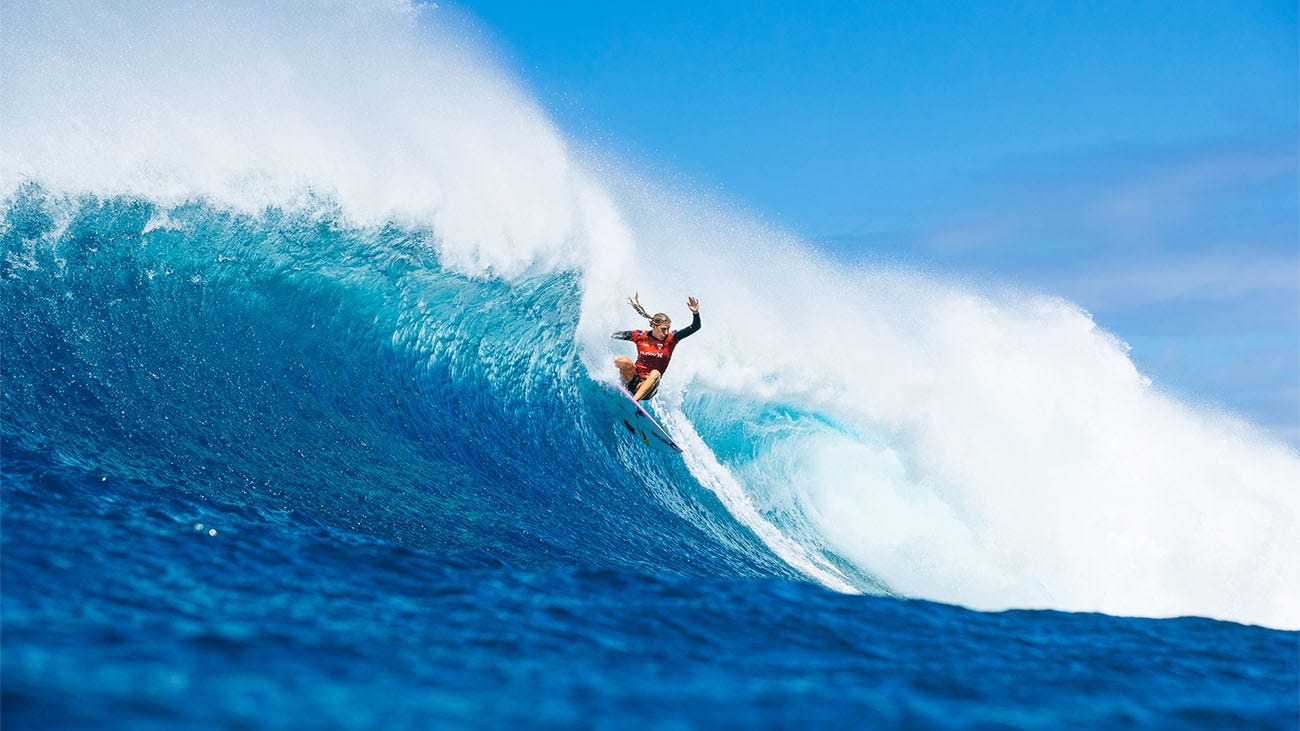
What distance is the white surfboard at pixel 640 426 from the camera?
10.7 meters

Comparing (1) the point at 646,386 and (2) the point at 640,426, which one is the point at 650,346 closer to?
(1) the point at 646,386

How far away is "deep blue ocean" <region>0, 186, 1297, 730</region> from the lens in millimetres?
3533

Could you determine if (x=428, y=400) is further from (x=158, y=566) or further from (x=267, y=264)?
(x=158, y=566)

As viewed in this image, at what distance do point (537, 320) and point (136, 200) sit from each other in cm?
441

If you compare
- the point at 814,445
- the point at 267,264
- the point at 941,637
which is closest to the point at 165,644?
the point at 941,637

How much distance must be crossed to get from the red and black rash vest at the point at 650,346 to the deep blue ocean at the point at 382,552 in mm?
699

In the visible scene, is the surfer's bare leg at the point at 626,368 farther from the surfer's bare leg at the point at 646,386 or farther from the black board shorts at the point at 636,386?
the surfer's bare leg at the point at 646,386

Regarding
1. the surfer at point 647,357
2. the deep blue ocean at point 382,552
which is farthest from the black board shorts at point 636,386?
the deep blue ocean at point 382,552

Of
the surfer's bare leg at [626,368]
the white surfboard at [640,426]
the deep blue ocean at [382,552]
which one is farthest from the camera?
the surfer's bare leg at [626,368]

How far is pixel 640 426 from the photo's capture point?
1077cm

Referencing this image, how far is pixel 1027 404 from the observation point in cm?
1395

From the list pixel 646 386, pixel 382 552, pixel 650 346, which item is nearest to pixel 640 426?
pixel 646 386

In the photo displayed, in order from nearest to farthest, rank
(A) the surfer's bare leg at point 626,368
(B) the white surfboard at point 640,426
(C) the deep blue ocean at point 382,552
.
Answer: (C) the deep blue ocean at point 382,552, (B) the white surfboard at point 640,426, (A) the surfer's bare leg at point 626,368

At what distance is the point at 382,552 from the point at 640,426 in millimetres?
5268
